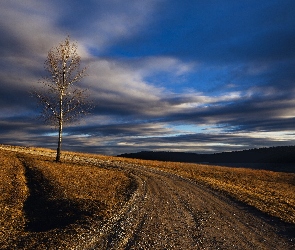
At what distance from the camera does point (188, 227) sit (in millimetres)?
15453

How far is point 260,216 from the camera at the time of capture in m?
19.1

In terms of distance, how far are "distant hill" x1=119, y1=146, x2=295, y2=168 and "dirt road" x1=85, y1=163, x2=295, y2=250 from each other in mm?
115062

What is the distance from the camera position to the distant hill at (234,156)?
133 metres

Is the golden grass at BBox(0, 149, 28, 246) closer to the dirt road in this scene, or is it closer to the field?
the field

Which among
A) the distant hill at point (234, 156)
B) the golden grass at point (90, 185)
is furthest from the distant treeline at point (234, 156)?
the golden grass at point (90, 185)

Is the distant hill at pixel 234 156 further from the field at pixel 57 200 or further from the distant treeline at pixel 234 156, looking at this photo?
the field at pixel 57 200

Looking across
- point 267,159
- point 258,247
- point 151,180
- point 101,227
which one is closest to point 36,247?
point 101,227

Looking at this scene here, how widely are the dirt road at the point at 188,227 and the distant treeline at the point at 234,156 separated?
115062mm

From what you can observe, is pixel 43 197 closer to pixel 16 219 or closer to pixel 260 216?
pixel 16 219

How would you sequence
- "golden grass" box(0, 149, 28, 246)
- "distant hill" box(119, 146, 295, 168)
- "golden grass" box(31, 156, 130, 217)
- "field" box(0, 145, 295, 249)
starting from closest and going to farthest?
"golden grass" box(0, 149, 28, 246), "field" box(0, 145, 295, 249), "golden grass" box(31, 156, 130, 217), "distant hill" box(119, 146, 295, 168)

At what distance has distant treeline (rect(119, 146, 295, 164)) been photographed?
435 feet

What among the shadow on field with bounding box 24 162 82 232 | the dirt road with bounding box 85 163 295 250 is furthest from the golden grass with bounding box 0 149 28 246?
the dirt road with bounding box 85 163 295 250

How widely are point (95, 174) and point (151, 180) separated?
6.32m

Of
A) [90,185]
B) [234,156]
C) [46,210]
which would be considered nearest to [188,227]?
[46,210]
